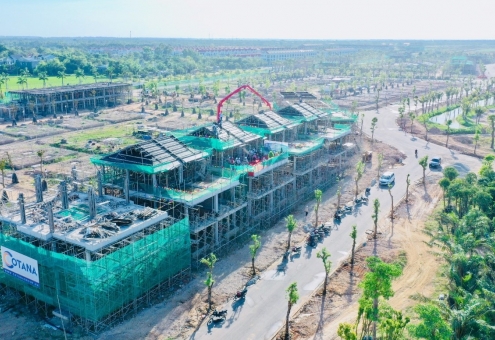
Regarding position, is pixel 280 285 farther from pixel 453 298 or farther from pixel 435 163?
pixel 435 163

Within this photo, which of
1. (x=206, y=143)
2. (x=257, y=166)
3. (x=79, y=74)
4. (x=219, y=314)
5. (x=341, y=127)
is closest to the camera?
(x=219, y=314)

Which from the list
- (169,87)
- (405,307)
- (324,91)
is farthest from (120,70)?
(405,307)

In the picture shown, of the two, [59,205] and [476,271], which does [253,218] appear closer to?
[59,205]

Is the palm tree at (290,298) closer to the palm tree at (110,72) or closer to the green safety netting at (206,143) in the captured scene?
the green safety netting at (206,143)

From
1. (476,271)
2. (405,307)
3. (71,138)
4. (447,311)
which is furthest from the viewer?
(71,138)

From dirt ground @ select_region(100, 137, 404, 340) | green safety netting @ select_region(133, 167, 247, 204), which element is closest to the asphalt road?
dirt ground @ select_region(100, 137, 404, 340)

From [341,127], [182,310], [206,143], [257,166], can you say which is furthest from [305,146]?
[182,310]
